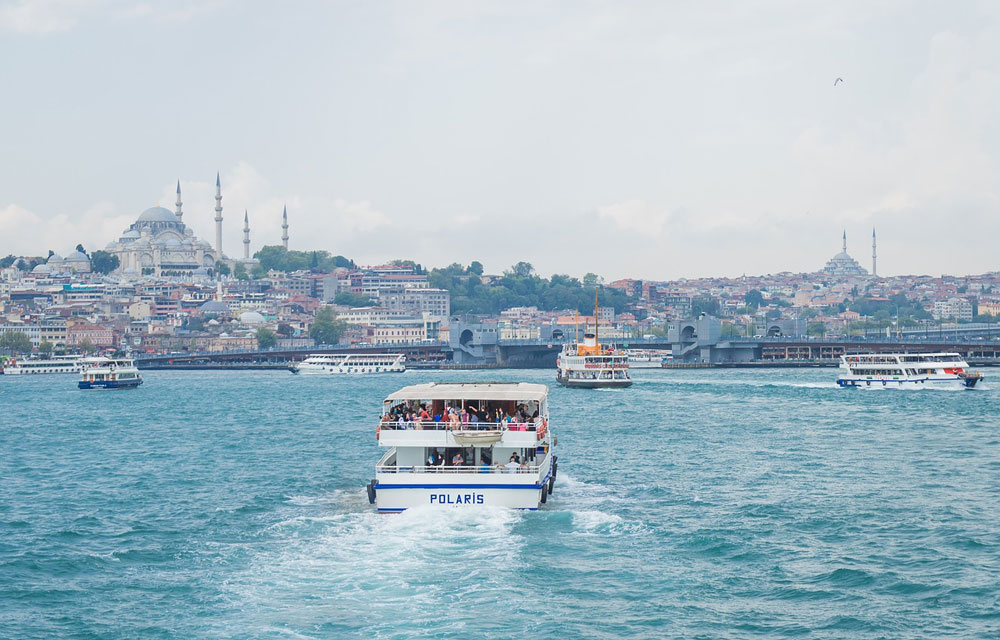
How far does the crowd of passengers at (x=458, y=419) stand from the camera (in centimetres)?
2467

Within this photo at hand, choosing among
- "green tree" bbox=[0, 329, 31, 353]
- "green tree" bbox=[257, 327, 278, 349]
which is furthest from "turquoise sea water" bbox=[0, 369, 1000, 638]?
"green tree" bbox=[257, 327, 278, 349]

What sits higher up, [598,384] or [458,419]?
[458,419]

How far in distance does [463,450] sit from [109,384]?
60355 mm

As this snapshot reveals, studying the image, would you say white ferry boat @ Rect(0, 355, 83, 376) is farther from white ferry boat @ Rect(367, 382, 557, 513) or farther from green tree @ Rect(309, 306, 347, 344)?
white ferry boat @ Rect(367, 382, 557, 513)

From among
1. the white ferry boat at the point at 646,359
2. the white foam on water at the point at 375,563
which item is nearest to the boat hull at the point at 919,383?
the white ferry boat at the point at 646,359

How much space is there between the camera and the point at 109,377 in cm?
8169

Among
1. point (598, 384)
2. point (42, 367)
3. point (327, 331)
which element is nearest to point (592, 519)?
point (598, 384)

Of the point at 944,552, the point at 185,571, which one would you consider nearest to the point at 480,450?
the point at 185,571

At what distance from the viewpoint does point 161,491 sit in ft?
98.2

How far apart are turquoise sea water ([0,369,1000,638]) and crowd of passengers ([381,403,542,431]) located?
1.62m

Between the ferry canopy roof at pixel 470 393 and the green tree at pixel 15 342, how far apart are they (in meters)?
131

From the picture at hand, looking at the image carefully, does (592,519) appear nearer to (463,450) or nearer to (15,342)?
(463,450)

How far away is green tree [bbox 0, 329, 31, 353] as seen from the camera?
14925cm

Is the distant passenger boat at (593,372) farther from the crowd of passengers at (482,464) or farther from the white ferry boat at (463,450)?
the crowd of passengers at (482,464)
